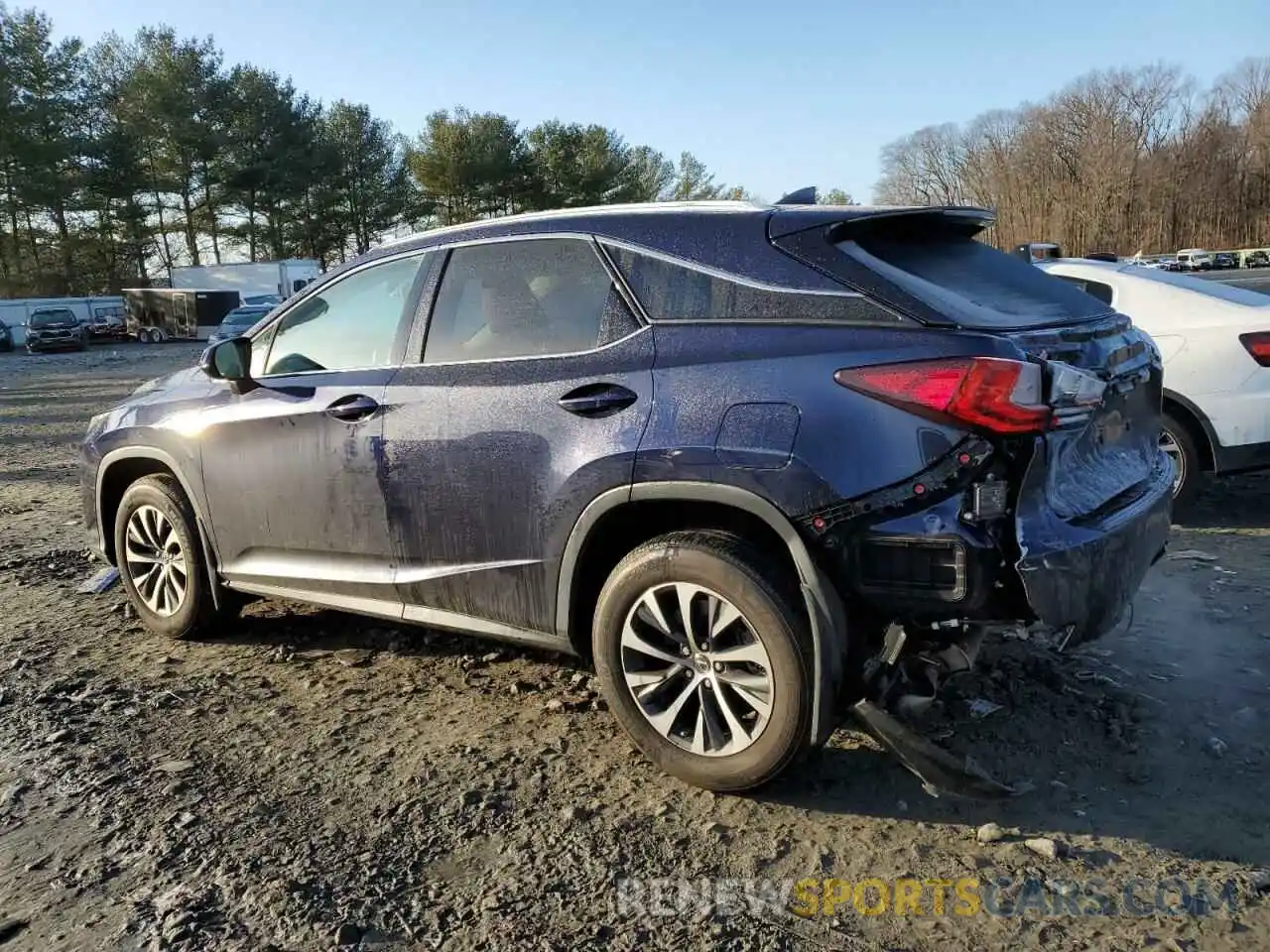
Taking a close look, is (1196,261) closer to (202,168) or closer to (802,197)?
(202,168)

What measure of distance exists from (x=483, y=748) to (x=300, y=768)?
24.2 inches

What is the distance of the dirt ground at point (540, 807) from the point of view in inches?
99.0

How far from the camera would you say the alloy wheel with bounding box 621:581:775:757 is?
9.76 ft

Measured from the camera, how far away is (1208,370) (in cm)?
588

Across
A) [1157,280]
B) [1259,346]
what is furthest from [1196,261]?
[1259,346]

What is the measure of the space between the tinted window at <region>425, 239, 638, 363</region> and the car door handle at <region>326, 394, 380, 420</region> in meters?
0.28

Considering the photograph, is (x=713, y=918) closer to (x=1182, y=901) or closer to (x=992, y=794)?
(x=992, y=794)

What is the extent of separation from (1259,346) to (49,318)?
41.5 metres

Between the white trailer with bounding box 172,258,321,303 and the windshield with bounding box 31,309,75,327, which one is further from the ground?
the white trailer with bounding box 172,258,321,303

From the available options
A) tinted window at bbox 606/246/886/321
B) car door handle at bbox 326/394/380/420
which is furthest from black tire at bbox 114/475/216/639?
tinted window at bbox 606/246/886/321

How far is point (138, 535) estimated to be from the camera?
187 inches

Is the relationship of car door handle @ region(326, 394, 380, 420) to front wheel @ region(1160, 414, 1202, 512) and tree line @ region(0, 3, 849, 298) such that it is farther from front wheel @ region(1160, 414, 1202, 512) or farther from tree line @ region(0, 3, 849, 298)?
tree line @ region(0, 3, 849, 298)

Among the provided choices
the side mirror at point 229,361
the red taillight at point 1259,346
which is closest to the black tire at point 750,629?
the side mirror at point 229,361

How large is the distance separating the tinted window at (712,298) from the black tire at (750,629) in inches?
27.3
